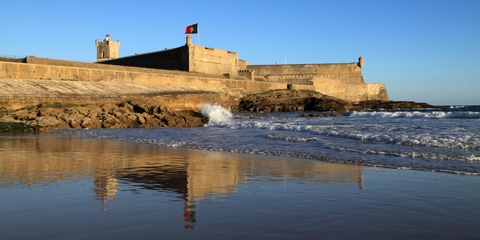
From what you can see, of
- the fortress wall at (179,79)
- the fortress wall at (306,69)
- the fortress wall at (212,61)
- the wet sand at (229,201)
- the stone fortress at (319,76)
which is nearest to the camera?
the wet sand at (229,201)

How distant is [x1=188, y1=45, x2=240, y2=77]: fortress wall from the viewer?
4038 centimetres

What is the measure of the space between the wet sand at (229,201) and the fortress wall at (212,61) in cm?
3382

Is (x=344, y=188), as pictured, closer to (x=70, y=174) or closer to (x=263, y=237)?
(x=263, y=237)

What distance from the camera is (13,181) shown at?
5.19m

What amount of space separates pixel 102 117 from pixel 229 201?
14310 millimetres

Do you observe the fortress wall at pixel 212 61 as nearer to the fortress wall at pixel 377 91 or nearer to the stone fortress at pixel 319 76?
the stone fortress at pixel 319 76

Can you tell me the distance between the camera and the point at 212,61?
43281 mm

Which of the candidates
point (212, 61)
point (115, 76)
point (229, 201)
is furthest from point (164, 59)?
point (229, 201)

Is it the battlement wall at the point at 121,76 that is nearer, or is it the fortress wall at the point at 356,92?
the battlement wall at the point at 121,76

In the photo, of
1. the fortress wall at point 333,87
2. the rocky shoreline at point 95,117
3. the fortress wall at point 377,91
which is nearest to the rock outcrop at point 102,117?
the rocky shoreline at point 95,117

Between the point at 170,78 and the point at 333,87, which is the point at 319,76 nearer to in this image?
the point at 333,87

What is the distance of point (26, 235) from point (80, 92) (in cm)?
2086

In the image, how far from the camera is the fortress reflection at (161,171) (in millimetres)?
4906

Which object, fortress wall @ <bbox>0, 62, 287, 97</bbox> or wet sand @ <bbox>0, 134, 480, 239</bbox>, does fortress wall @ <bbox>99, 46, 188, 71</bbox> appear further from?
wet sand @ <bbox>0, 134, 480, 239</bbox>
